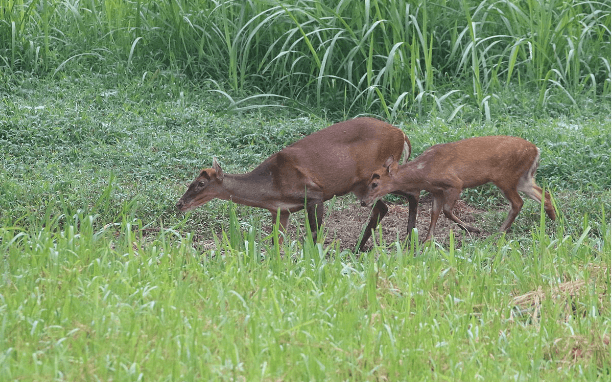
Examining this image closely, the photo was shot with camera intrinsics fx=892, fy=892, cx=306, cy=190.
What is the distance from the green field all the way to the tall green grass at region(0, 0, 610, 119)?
32mm

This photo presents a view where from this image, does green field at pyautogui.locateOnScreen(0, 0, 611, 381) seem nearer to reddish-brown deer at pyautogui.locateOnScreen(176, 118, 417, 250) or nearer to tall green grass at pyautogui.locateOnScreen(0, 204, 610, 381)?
tall green grass at pyautogui.locateOnScreen(0, 204, 610, 381)

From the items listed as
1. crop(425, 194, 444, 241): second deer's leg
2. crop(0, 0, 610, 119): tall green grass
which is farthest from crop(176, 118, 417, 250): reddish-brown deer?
crop(0, 0, 610, 119): tall green grass

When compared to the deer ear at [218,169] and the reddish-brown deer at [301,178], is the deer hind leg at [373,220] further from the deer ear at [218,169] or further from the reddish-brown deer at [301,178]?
the deer ear at [218,169]

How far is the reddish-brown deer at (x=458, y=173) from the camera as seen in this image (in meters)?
6.43

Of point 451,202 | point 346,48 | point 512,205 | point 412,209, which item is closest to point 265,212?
point 412,209

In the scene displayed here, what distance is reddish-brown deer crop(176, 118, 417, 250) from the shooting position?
6.14 metres

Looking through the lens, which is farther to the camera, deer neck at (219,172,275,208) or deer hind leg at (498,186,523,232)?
deer hind leg at (498,186,523,232)

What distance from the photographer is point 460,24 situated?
31.5 ft

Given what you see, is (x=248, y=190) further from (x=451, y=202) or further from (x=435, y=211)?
(x=451, y=202)

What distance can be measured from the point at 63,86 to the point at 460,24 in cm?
424

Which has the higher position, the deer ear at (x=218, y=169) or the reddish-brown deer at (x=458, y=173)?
the deer ear at (x=218, y=169)

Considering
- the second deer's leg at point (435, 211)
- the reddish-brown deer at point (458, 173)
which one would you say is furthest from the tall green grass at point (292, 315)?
the reddish-brown deer at point (458, 173)

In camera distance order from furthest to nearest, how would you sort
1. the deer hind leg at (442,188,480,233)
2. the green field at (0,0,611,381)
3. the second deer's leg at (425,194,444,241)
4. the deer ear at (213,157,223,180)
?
the deer hind leg at (442,188,480,233)
the second deer's leg at (425,194,444,241)
the deer ear at (213,157,223,180)
the green field at (0,0,611,381)

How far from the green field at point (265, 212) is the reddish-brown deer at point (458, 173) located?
0.32 meters
